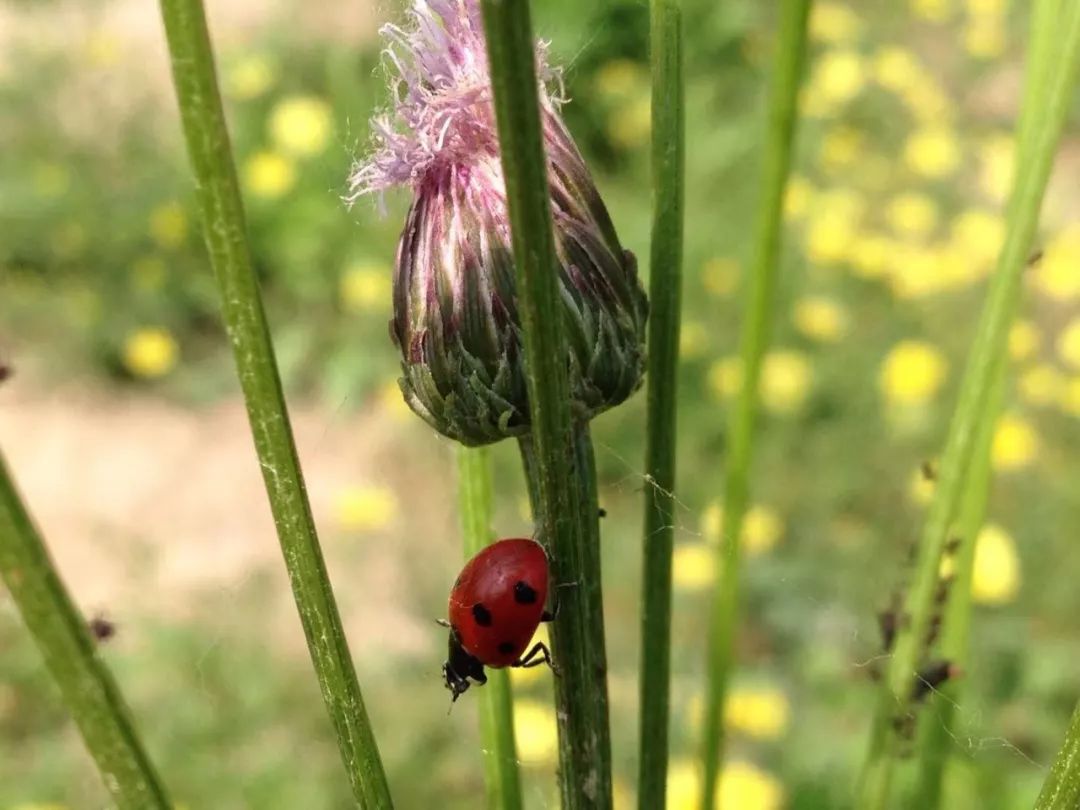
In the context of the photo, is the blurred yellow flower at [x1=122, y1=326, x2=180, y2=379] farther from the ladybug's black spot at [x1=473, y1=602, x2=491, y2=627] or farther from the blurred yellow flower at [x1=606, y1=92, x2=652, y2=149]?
the ladybug's black spot at [x1=473, y1=602, x2=491, y2=627]

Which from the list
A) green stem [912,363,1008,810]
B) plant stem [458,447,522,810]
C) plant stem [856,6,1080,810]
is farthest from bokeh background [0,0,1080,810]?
plant stem [458,447,522,810]

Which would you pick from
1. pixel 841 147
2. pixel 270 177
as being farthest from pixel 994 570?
pixel 270 177

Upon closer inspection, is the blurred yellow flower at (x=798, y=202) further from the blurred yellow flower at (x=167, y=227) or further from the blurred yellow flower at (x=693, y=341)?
the blurred yellow flower at (x=167, y=227)

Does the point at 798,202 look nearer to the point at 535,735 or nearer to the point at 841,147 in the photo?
the point at 841,147

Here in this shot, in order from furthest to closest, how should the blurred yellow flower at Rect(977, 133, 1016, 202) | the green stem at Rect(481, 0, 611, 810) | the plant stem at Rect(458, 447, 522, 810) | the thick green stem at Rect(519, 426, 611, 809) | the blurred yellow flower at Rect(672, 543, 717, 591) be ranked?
1. the blurred yellow flower at Rect(977, 133, 1016, 202)
2. the blurred yellow flower at Rect(672, 543, 717, 591)
3. the plant stem at Rect(458, 447, 522, 810)
4. the thick green stem at Rect(519, 426, 611, 809)
5. the green stem at Rect(481, 0, 611, 810)

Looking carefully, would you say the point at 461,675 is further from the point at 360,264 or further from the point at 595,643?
the point at 360,264

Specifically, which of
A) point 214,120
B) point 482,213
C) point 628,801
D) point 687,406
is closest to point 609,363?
point 482,213

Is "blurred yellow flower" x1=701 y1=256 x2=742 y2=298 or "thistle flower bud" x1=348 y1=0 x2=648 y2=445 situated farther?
"blurred yellow flower" x1=701 y1=256 x2=742 y2=298
